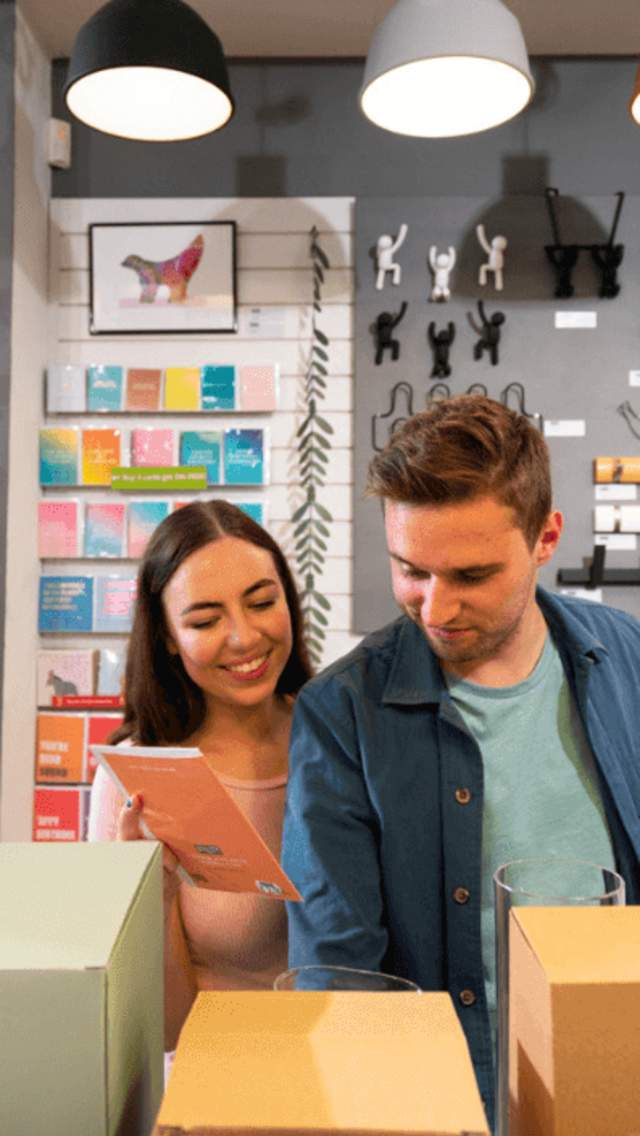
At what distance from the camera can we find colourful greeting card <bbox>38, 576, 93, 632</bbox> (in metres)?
3.83

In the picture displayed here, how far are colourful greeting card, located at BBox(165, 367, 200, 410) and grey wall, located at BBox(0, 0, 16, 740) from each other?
0.61 meters

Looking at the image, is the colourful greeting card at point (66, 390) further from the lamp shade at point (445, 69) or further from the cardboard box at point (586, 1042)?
the cardboard box at point (586, 1042)

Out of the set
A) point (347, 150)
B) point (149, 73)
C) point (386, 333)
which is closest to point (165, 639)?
point (149, 73)

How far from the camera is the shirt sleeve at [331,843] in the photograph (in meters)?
1.26

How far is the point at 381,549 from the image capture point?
Answer: 378cm

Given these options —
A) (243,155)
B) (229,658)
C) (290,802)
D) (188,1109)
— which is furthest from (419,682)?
(243,155)

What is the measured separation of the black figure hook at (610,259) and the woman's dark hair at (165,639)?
89.3 inches

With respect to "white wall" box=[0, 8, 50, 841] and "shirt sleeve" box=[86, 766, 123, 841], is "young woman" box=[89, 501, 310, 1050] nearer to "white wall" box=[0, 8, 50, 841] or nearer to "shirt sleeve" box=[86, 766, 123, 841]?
"shirt sleeve" box=[86, 766, 123, 841]

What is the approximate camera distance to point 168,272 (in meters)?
3.89

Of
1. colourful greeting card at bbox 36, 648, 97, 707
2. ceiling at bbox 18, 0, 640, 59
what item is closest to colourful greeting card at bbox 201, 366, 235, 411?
colourful greeting card at bbox 36, 648, 97, 707

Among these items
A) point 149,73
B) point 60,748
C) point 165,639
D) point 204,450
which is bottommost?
point 60,748

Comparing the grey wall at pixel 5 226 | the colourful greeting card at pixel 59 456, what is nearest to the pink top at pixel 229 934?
the grey wall at pixel 5 226

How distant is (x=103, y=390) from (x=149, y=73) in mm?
1378

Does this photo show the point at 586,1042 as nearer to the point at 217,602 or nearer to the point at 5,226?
the point at 217,602
